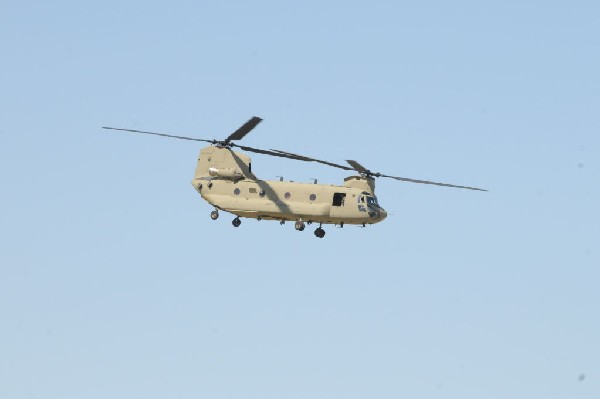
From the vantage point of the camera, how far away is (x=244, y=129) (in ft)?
294

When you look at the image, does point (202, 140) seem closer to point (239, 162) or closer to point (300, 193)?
point (239, 162)

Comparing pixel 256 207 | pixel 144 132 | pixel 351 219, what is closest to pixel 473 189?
pixel 351 219

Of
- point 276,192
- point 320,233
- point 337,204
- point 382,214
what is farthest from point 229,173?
point 382,214

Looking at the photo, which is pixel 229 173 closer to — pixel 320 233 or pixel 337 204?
pixel 320 233

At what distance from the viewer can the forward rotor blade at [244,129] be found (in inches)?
3447

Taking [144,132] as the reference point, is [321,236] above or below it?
below

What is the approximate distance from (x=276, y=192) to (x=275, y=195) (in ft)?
0.92

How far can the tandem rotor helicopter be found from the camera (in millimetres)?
89312

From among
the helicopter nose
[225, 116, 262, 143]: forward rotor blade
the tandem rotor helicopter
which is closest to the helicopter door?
the tandem rotor helicopter

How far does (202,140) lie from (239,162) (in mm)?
4003

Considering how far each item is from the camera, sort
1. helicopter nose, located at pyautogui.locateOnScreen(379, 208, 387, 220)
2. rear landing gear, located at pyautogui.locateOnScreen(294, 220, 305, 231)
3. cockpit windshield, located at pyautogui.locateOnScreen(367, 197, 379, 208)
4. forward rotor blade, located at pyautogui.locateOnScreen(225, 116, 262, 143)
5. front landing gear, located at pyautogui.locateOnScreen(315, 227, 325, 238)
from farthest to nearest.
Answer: front landing gear, located at pyautogui.locateOnScreen(315, 227, 325, 238)
helicopter nose, located at pyautogui.locateOnScreen(379, 208, 387, 220)
rear landing gear, located at pyautogui.locateOnScreen(294, 220, 305, 231)
cockpit windshield, located at pyautogui.locateOnScreen(367, 197, 379, 208)
forward rotor blade, located at pyautogui.locateOnScreen(225, 116, 262, 143)

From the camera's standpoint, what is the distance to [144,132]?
86562 millimetres

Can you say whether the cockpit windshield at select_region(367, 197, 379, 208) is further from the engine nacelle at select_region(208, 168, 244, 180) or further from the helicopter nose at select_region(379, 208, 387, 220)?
the engine nacelle at select_region(208, 168, 244, 180)

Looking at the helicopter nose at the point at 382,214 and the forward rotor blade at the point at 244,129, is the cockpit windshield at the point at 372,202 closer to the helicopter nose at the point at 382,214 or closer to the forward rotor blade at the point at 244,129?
the helicopter nose at the point at 382,214
